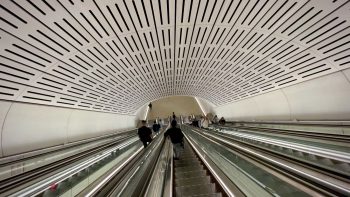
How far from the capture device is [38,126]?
7.58 meters

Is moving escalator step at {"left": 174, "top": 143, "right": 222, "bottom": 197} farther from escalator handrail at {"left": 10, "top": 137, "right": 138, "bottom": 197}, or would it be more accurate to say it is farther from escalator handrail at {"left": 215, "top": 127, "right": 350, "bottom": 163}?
escalator handrail at {"left": 10, "top": 137, "right": 138, "bottom": 197}

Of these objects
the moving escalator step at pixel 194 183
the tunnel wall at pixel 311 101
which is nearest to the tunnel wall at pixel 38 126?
the moving escalator step at pixel 194 183

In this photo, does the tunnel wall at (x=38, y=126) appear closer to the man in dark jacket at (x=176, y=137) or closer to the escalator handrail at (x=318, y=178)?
the man in dark jacket at (x=176, y=137)

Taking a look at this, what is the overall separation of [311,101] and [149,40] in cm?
652

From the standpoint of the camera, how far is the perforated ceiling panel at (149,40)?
4.68 metres

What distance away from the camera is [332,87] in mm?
7254

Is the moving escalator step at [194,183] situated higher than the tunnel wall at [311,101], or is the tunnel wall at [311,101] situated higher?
the tunnel wall at [311,101]

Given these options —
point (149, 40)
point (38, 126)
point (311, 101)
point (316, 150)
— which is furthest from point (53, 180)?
point (311, 101)

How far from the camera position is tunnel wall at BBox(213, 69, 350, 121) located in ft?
23.0

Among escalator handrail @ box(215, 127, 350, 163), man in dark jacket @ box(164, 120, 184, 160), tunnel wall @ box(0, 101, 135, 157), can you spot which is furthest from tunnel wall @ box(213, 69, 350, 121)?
tunnel wall @ box(0, 101, 135, 157)

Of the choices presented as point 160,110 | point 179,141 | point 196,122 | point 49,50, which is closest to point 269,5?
point 179,141

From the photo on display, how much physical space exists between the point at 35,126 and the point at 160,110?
27.5 metres

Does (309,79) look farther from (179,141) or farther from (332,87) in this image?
(179,141)

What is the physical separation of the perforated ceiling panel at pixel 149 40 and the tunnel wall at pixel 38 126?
0.41m
